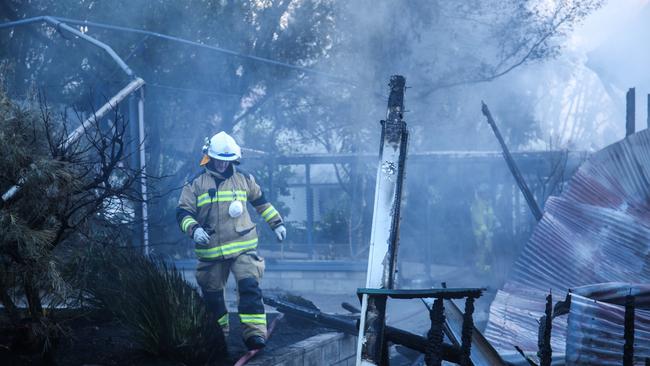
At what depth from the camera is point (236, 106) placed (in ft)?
37.7

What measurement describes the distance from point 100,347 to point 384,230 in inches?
125

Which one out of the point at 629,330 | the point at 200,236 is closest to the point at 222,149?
the point at 200,236

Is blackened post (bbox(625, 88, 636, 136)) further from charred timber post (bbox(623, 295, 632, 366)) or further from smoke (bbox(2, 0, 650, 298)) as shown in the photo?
smoke (bbox(2, 0, 650, 298))

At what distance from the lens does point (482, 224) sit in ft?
45.9

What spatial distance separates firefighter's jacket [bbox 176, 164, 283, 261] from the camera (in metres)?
5.75

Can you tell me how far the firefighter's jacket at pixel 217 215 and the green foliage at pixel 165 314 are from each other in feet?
1.49

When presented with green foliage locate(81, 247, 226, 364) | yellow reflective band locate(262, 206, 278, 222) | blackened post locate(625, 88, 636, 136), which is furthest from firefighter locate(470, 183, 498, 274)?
green foliage locate(81, 247, 226, 364)

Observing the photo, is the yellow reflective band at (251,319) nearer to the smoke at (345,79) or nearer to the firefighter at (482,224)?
the smoke at (345,79)

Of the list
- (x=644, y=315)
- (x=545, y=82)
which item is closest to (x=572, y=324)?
(x=644, y=315)

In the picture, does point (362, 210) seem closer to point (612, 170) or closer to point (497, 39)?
point (497, 39)

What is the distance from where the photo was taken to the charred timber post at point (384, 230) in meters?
2.89

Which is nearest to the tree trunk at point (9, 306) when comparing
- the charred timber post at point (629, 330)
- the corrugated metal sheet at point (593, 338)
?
the corrugated metal sheet at point (593, 338)

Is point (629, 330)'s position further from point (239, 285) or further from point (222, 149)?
point (222, 149)

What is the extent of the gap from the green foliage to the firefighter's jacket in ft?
1.49
